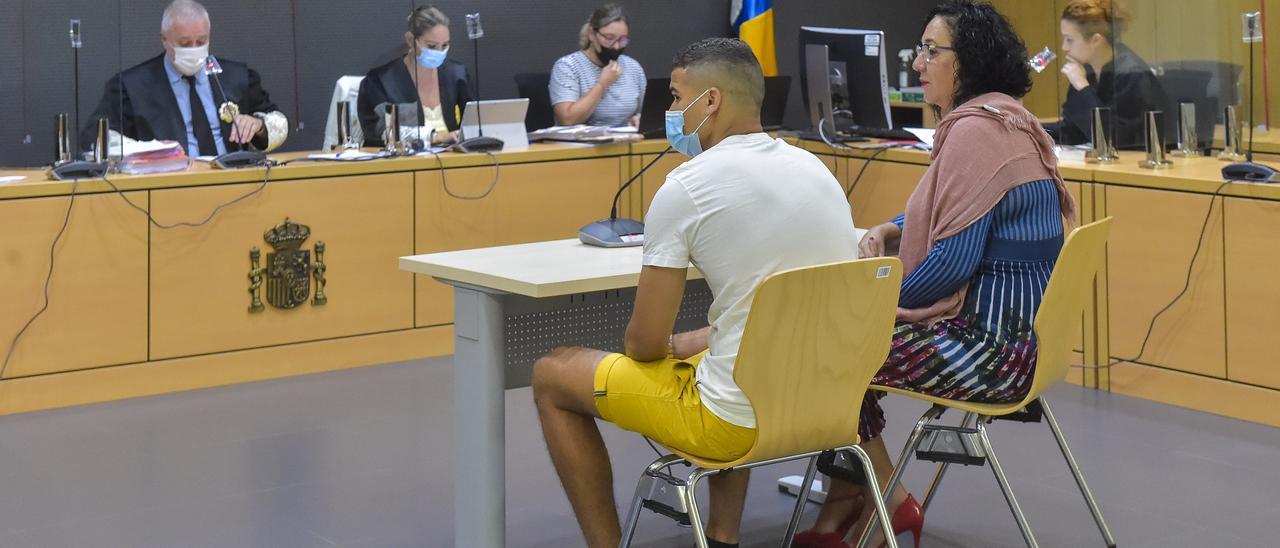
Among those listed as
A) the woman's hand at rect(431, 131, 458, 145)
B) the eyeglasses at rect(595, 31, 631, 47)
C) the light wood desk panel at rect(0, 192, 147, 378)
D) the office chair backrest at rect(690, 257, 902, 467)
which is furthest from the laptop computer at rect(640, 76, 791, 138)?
the office chair backrest at rect(690, 257, 902, 467)

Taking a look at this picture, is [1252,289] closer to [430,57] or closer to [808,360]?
[808,360]

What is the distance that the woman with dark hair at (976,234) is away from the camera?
117 inches

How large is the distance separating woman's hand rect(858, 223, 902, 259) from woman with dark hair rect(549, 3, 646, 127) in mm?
3142

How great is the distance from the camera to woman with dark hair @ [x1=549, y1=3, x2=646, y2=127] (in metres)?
6.41

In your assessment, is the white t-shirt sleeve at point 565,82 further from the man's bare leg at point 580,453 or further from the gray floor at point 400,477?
the man's bare leg at point 580,453

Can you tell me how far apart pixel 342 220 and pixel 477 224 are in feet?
1.86

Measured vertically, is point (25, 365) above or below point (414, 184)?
below

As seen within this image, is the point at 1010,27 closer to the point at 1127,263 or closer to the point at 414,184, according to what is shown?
the point at 1127,263

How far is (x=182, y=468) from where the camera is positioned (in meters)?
3.92

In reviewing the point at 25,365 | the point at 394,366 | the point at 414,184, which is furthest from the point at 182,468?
the point at 414,184

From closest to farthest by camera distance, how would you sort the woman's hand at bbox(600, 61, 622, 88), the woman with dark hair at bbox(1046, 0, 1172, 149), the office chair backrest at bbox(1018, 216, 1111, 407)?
1. the office chair backrest at bbox(1018, 216, 1111, 407)
2. the woman with dark hair at bbox(1046, 0, 1172, 149)
3. the woman's hand at bbox(600, 61, 622, 88)

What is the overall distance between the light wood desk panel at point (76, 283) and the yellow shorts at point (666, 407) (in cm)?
243

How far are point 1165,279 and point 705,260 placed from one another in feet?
8.07

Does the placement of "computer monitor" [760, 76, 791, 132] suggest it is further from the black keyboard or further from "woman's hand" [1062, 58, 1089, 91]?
"woman's hand" [1062, 58, 1089, 91]
